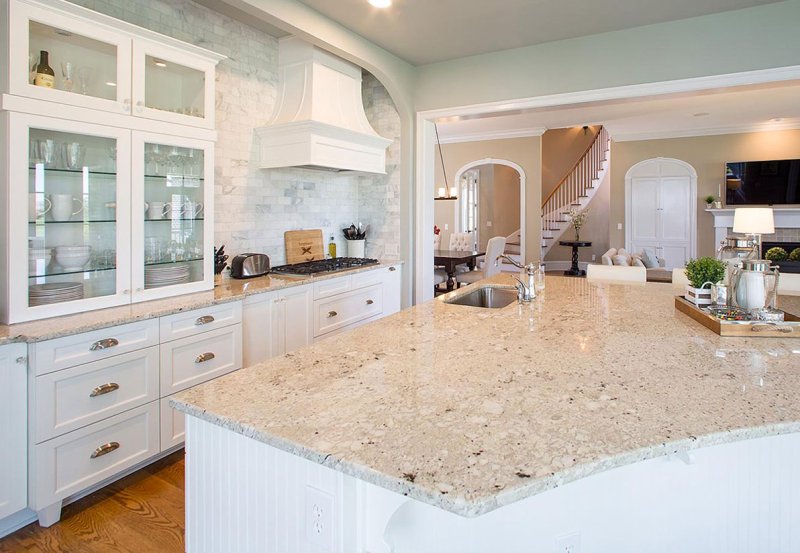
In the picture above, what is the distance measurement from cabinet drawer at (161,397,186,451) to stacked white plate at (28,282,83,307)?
660 mm

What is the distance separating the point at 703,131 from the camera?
8258 mm

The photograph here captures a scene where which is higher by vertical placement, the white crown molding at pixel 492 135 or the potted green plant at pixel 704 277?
the white crown molding at pixel 492 135

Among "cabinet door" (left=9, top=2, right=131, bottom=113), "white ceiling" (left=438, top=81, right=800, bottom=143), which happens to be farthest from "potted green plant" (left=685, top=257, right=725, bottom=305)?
"white ceiling" (left=438, top=81, right=800, bottom=143)

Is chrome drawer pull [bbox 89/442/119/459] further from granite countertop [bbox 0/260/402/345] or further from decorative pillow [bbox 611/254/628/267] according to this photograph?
decorative pillow [bbox 611/254/628/267]

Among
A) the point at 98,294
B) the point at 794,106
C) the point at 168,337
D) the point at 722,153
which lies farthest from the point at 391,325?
the point at 722,153

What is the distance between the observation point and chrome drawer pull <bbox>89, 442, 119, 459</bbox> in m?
2.19

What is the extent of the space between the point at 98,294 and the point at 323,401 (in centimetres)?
177

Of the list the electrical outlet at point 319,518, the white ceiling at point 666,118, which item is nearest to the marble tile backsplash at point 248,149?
→ the white ceiling at point 666,118

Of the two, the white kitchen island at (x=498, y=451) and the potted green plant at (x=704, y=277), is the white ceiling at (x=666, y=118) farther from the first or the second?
the white kitchen island at (x=498, y=451)

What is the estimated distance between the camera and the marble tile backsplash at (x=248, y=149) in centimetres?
316

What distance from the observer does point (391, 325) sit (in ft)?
6.59

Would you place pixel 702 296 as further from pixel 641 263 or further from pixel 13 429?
pixel 641 263

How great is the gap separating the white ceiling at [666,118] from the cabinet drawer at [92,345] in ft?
15.0

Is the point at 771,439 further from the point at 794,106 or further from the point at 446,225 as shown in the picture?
the point at 446,225
